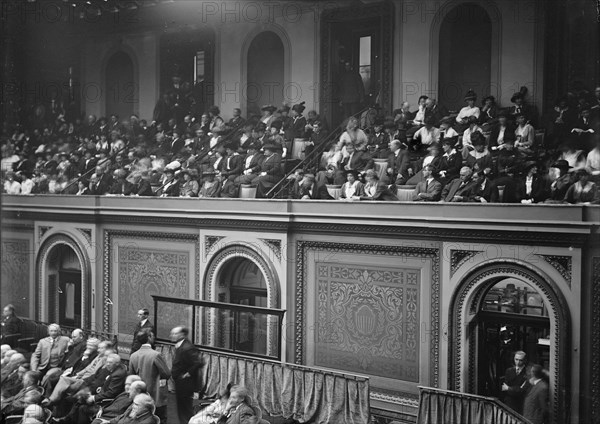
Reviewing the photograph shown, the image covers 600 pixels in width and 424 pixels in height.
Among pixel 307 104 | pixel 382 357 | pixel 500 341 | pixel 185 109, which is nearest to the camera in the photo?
pixel 500 341

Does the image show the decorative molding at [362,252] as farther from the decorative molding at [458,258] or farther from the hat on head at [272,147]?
the hat on head at [272,147]

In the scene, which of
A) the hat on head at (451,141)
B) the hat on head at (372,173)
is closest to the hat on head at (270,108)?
the hat on head at (372,173)

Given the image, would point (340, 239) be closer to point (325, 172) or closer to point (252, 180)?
point (325, 172)

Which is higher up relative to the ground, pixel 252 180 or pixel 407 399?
pixel 252 180

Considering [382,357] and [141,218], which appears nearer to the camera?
[382,357]

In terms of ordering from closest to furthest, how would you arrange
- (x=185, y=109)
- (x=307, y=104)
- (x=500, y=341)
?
(x=500, y=341)
(x=307, y=104)
(x=185, y=109)

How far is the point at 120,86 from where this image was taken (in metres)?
6.57

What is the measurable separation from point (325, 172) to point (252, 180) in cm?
61

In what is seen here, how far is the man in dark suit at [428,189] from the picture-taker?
5.27 metres

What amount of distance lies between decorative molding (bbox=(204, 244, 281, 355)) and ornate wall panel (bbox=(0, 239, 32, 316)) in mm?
1849

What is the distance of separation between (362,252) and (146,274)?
1968 millimetres

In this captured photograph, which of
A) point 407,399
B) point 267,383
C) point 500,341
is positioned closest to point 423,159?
point 500,341

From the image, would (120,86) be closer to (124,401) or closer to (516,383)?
(124,401)

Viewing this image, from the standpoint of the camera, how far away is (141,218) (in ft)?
20.9
